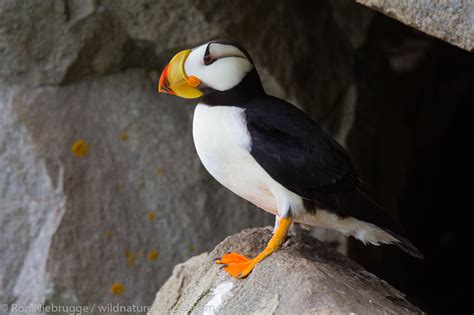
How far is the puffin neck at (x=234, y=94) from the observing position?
258cm


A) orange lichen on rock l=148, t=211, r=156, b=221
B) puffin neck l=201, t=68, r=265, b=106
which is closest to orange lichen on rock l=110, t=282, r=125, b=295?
orange lichen on rock l=148, t=211, r=156, b=221

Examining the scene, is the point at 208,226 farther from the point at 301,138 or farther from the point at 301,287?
the point at 301,287

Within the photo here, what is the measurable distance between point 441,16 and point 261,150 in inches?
26.8

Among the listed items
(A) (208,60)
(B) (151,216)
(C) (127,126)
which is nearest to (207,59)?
(A) (208,60)

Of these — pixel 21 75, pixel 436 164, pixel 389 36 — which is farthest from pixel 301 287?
pixel 436 164

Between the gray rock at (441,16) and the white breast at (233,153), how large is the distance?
58cm

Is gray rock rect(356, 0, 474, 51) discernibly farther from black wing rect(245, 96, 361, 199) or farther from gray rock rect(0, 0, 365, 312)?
gray rock rect(0, 0, 365, 312)

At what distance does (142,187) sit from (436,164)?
2554 millimetres

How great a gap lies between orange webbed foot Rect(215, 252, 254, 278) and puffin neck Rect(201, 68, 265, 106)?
472 millimetres

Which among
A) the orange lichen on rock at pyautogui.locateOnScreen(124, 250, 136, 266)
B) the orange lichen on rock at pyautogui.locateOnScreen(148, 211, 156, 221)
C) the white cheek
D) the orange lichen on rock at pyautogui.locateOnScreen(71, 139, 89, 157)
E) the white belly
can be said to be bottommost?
the orange lichen on rock at pyautogui.locateOnScreen(124, 250, 136, 266)

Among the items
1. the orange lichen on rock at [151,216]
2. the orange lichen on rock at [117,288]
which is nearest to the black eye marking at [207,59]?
the orange lichen on rock at [151,216]

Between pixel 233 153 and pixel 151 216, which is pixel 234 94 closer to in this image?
pixel 233 153

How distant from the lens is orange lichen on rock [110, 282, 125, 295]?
3.51 m

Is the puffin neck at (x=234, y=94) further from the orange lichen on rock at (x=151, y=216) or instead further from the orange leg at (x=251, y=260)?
the orange lichen on rock at (x=151, y=216)
